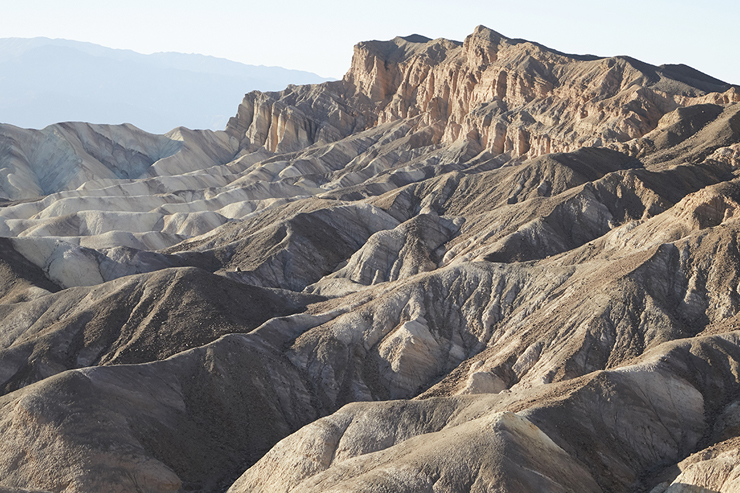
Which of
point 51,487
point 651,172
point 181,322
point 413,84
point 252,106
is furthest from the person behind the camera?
point 252,106

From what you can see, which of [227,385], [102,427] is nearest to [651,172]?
[227,385]

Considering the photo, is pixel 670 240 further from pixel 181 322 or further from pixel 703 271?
pixel 181 322

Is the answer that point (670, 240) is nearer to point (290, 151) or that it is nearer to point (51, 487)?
point (51, 487)

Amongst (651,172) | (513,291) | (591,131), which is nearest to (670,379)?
(513,291)

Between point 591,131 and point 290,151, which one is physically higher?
point 591,131

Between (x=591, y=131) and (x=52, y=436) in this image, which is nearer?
(x=52, y=436)

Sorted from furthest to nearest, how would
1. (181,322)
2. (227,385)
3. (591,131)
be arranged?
(591,131) → (181,322) → (227,385)
